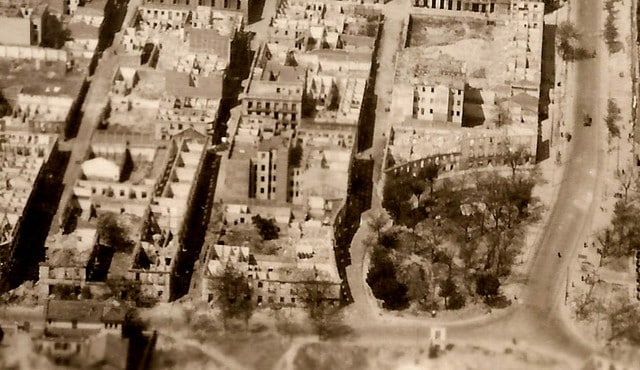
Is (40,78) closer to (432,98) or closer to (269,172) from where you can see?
(269,172)

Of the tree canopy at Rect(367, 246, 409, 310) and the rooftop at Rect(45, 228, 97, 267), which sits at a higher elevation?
the rooftop at Rect(45, 228, 97, 267)

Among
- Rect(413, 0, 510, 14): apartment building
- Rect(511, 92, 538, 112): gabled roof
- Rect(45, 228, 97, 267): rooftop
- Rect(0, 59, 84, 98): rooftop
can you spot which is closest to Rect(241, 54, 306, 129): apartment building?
Rect(0, 59, 84, 98): rooftop

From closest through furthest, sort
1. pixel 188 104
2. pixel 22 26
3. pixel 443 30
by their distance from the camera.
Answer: pixel 188 104, pixel 22 26, pixel 443 30

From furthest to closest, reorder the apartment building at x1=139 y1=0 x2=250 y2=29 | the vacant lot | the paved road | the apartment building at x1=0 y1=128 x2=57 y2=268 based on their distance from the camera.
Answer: the vacant lot < the apartment building at x1=139 y1=0 x2=250 y2=29 < the apartment building at x1=0 y1=128 x2=57 y2=268 < the paved road

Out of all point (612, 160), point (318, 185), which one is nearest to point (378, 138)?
point (318, 185)

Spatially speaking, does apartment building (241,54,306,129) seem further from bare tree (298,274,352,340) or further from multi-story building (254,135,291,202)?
bare tree (298,274,352,340)

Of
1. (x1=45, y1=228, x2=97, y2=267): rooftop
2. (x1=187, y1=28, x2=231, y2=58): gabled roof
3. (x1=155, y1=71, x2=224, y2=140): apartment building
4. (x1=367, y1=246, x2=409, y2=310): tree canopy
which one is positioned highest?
(x1=187, y1=28, x2=231, y2=58): gabled roof
